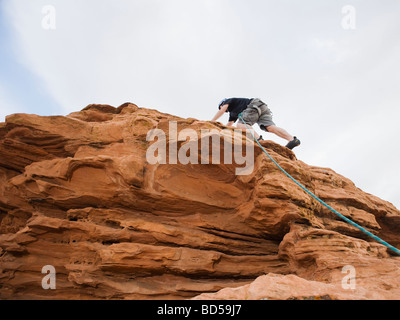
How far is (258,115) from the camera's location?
10.2 metres

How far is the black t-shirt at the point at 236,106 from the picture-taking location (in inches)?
422

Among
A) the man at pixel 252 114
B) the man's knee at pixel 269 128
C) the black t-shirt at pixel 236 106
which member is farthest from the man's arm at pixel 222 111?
the man's knee at pixel 269 128

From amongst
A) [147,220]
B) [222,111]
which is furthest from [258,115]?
[147,220]

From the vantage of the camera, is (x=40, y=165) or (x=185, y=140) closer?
(x=185, y=140)

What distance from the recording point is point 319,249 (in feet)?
20.8

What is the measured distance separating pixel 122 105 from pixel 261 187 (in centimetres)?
747

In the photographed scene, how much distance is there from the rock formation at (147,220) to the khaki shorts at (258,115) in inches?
64.0

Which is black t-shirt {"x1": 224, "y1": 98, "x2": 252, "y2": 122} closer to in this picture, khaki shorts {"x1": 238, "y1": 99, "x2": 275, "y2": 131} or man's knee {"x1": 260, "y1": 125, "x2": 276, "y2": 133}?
khaki shorts {"x1": 238, "y1": 99, "x2": 275, "y2": 131}

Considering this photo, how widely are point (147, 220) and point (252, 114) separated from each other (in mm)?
5781

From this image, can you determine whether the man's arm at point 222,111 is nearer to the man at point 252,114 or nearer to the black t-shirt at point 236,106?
the man at point 252,114
